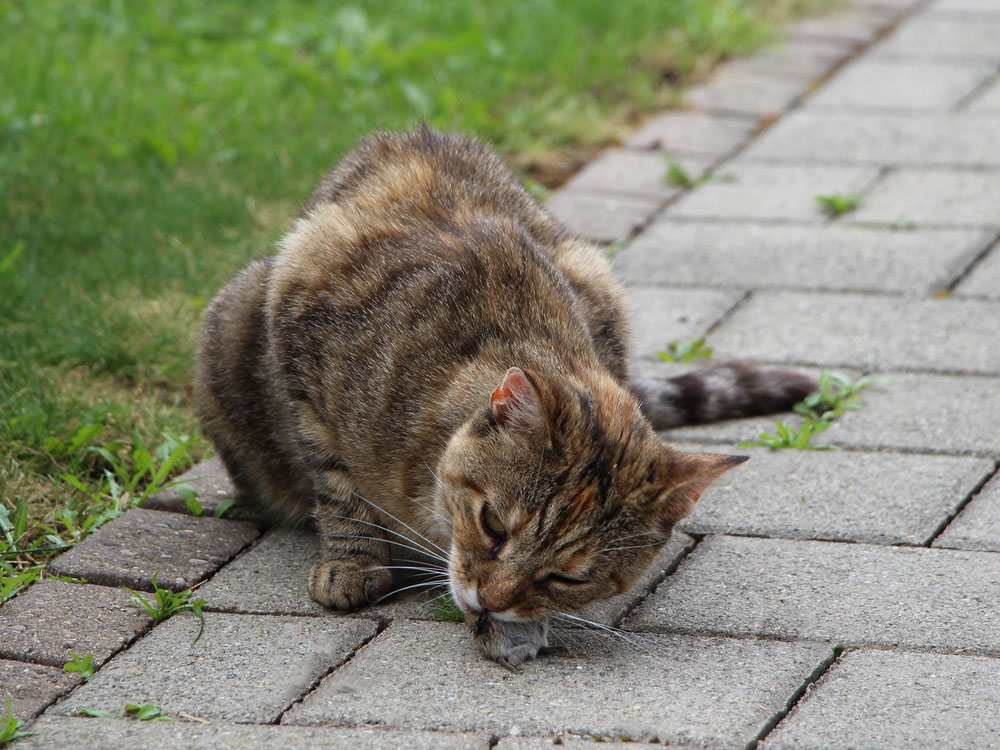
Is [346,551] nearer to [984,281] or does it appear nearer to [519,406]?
[519,406]

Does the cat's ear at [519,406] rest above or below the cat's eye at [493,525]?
above

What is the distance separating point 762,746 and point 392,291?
1421 millimetres

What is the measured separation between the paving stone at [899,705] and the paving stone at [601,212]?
277 centimetres

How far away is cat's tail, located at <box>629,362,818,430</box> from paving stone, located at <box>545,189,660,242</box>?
1394 millimetres

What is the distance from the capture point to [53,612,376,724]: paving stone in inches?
110

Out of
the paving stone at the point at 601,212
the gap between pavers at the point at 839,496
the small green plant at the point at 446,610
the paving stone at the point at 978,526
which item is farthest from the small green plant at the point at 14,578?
the paving stone at the point at 601,212

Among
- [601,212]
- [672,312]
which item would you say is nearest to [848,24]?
[601,212]

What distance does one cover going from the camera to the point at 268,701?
2.81 metres

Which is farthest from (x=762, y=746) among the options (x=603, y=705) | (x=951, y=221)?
(x=951, y=221)

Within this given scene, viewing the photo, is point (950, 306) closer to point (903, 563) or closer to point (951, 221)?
point (951, 221)

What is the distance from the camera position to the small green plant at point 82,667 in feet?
9.58

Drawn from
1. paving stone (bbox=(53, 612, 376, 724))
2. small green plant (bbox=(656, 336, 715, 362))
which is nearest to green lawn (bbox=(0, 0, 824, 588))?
paving stone (bbox=(53, 612, 376, 724))

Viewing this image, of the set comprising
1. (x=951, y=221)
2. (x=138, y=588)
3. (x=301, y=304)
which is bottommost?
(x=951, y=221)

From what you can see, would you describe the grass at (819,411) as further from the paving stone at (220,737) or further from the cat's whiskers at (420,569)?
the paving stone at (220,737)
